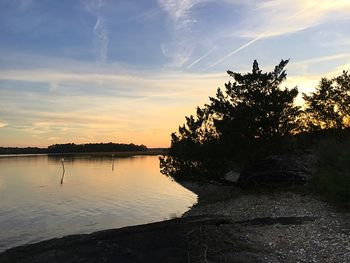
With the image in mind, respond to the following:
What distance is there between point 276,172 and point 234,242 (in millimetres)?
14521

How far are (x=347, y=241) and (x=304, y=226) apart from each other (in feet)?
9.22

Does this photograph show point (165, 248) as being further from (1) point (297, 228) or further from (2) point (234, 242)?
(1) point (297, 228)

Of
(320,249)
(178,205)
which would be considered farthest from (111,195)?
(320,249)

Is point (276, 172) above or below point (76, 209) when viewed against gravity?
above

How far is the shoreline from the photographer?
14.5 meters

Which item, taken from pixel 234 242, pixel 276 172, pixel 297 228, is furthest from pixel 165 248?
pixel 276 172

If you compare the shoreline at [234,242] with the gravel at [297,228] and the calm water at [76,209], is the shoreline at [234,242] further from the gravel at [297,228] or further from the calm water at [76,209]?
the calm water at [76,209]

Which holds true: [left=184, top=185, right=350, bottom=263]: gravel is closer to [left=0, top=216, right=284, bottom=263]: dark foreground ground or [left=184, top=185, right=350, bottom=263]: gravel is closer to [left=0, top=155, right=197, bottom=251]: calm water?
[left=0, top=216, right=284, bottom=263]: dark foreground ground

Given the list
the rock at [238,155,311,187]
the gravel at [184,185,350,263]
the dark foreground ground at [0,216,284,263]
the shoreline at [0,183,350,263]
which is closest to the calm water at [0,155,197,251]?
the rock at [238,155,311,187]

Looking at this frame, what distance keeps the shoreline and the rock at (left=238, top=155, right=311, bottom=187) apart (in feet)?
22.4

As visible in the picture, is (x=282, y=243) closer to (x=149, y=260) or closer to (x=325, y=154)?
(x=149, y=260)

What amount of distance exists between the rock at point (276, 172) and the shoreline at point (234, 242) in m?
6.81

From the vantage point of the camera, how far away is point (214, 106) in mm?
32938

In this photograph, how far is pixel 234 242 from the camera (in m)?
16.2
